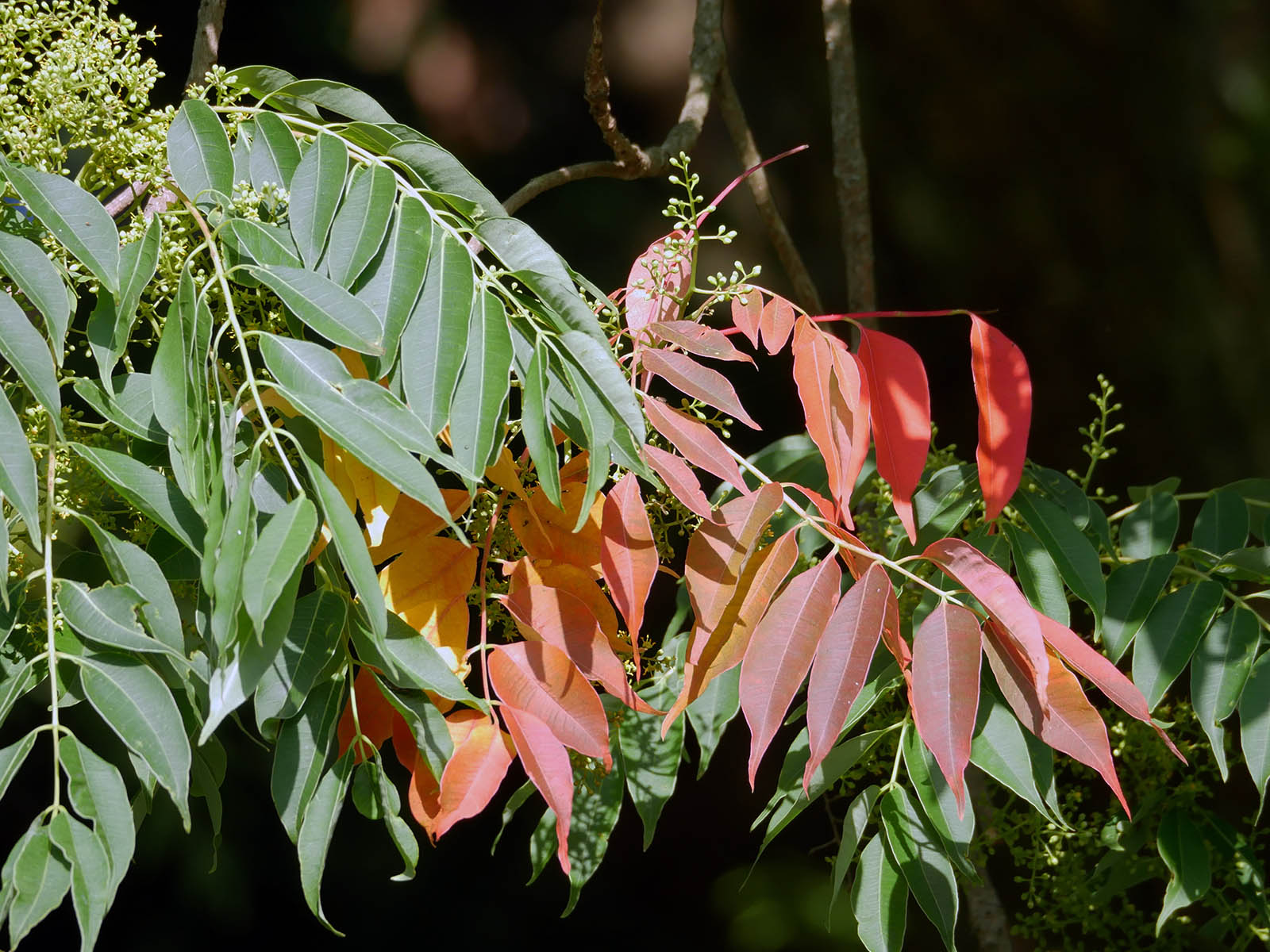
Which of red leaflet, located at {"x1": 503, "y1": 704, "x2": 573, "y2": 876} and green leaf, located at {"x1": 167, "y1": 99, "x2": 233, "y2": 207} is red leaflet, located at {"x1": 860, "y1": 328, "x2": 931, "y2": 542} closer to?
red leaflet, located at {"x1": 503, "y1": 704, "x2": 573, "y2": 876}

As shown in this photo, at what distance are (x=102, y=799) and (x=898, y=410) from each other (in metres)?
0.62

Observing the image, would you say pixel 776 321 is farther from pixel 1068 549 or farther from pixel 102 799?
pixel 102 799

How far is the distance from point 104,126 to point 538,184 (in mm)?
528

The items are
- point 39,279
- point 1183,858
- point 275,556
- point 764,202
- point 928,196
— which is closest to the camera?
point 275,556

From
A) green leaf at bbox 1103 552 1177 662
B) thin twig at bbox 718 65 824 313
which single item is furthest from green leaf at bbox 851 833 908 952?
thin twig at bbox 718 65 824 313

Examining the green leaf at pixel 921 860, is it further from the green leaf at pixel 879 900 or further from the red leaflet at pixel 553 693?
the red leaflet at pixel 553 693

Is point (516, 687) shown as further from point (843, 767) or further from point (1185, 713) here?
point (1185, 713)

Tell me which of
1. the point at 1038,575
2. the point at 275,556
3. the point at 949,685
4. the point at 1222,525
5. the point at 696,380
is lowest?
the point at 1222,525

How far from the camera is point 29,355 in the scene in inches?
24.1

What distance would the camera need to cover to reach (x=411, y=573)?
760mm

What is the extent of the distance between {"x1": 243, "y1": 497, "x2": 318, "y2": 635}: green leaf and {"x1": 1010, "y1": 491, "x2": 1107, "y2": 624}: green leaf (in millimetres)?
671

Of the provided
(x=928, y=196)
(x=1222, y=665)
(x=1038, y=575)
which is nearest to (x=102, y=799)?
(x=1038, y=575)

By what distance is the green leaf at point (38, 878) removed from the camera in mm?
566

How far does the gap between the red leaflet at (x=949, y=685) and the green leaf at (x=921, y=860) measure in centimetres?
14
